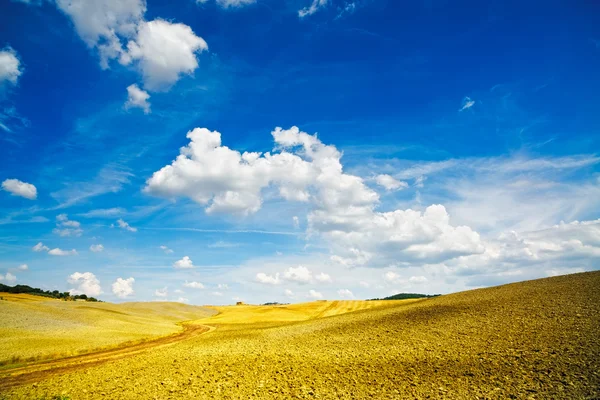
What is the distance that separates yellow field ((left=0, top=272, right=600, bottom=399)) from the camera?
19.1m

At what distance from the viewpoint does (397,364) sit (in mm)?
24234

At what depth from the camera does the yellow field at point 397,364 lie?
19.1m

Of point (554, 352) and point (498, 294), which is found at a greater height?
point (498, 294)

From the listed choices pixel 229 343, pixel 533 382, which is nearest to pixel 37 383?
pixel 229 343

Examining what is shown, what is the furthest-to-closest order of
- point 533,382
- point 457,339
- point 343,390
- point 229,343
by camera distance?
point 229,343 < point 457,339 < point 343,390 < point 533,382

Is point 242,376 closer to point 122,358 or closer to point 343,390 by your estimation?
point 343,390

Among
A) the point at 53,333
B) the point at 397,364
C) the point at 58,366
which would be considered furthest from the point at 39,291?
the point at 397,364

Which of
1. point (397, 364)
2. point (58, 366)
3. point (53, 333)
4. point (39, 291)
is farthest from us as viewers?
point (39, 291)

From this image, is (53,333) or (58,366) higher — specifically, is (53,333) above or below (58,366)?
above

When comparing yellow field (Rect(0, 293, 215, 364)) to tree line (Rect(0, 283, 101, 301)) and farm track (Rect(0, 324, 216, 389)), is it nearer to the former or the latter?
farm track (Rect(0, 324, 216, 389))

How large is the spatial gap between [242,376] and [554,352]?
21.1 m

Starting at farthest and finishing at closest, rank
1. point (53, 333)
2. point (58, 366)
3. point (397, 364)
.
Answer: point (53, 333) → point (58, 366) → point (397, 364)

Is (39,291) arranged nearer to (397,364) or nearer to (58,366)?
(58,366)

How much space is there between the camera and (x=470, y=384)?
62.5 feet
